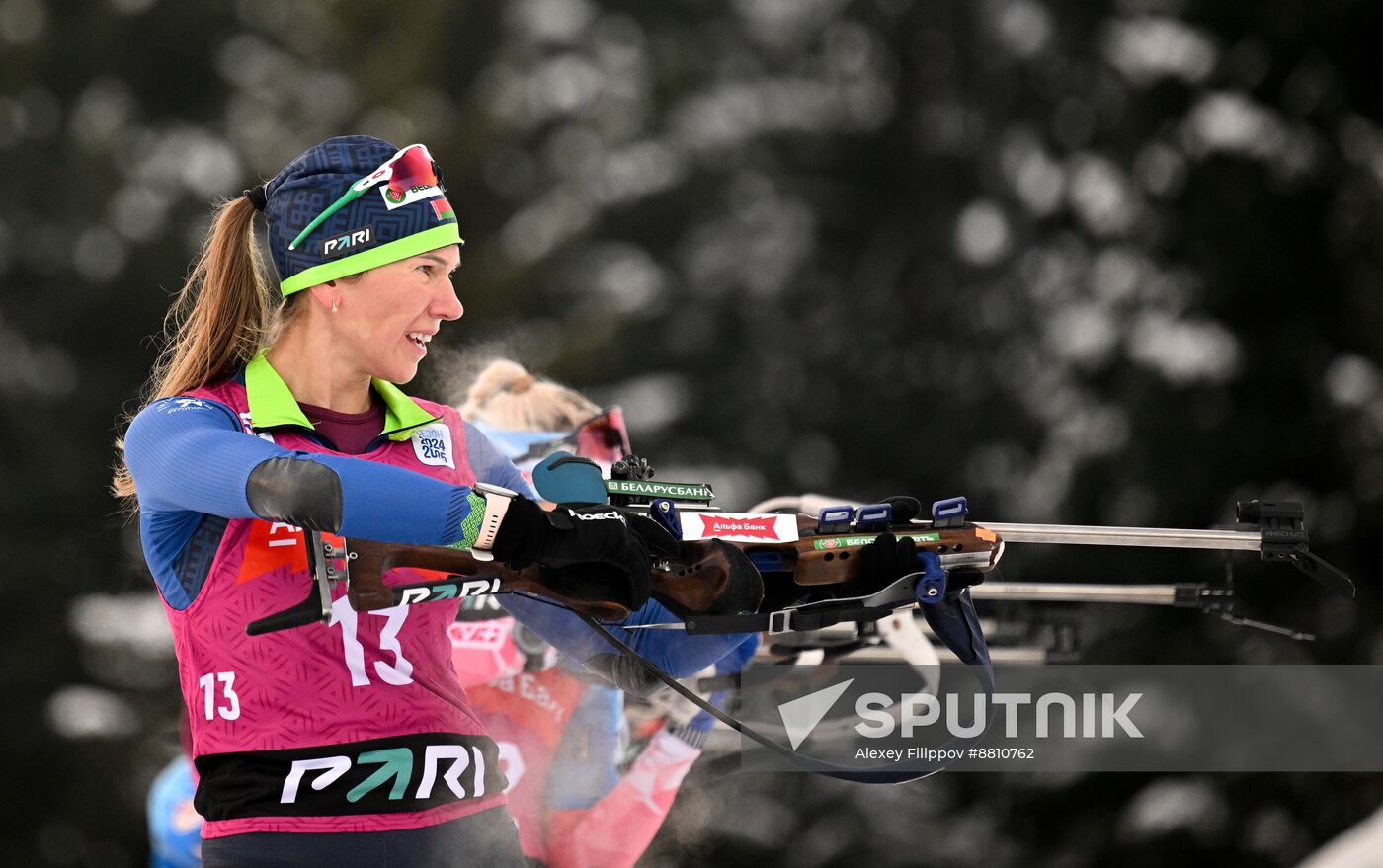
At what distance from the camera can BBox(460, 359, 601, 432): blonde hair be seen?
343 centimetres

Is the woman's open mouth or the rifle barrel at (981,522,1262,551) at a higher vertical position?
the woman's open mouth

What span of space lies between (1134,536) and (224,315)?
4.34 ft

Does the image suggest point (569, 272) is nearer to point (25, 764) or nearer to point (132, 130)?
point (132, 130)

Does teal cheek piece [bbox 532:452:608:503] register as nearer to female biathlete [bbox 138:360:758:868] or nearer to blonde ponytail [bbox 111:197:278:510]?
blonde ponytail [bbox 111:197:278:510]

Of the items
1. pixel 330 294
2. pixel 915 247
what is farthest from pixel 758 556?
pixel 915 247

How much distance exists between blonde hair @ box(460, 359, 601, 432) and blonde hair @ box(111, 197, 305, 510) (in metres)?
1.83

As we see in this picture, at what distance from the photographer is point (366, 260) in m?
1.48

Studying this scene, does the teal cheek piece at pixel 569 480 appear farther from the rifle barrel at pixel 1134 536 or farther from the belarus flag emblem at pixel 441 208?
the rifle barrel at pixel 1134 536

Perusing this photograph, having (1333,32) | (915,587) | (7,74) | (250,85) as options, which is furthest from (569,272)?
(915,587)

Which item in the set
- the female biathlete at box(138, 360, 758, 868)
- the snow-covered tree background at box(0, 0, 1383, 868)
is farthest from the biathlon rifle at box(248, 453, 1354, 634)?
the snow-covered tree background at box(0, 0, 1383, 868)

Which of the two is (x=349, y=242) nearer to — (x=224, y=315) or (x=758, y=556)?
(x=224, y=315)

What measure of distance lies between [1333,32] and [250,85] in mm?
4921

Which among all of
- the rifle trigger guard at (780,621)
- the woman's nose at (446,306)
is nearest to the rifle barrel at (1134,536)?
the rifle trigger guard at (780,621)

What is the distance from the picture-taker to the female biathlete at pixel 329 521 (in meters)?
1.31
